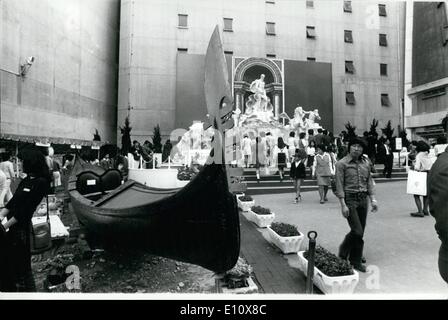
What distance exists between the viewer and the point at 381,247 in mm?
4051

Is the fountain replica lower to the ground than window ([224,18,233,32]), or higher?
lower

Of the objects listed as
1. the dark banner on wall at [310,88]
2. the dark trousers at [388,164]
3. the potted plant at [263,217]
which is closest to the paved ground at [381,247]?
the potted plant at [263,217]

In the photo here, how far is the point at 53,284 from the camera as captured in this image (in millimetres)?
3031

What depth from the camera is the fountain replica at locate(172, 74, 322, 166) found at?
486 inches

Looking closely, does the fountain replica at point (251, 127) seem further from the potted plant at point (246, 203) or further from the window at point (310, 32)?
the window at point (310, 32)

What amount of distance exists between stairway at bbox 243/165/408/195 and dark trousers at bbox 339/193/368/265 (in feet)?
16.2

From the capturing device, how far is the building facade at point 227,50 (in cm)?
1644

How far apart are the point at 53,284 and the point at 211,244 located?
182 centimetres

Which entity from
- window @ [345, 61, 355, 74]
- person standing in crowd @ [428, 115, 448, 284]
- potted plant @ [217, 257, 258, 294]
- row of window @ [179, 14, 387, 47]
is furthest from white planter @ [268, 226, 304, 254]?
window @ [345, 61, 355, 74]

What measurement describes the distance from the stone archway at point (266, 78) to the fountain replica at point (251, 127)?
0.82 metres

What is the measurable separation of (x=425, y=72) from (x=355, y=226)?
12422mm

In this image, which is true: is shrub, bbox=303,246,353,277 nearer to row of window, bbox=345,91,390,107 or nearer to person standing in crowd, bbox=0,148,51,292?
person standing in crowd, bbox=0,148,51,292

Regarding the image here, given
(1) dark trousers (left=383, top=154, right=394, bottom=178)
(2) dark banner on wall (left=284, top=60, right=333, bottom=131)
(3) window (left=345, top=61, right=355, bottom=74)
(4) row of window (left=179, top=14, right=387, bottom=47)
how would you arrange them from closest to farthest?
(1) dark trousers (left=383, top=154, right=394, bottom=178) → (4) row of window (left=179, top=14, right=387, bottom=47) → (2) dark banner on wall (left=284, top=60, right=333, bottom=131) → (3) window (left=345, top=61, right=355, bottom=74)
